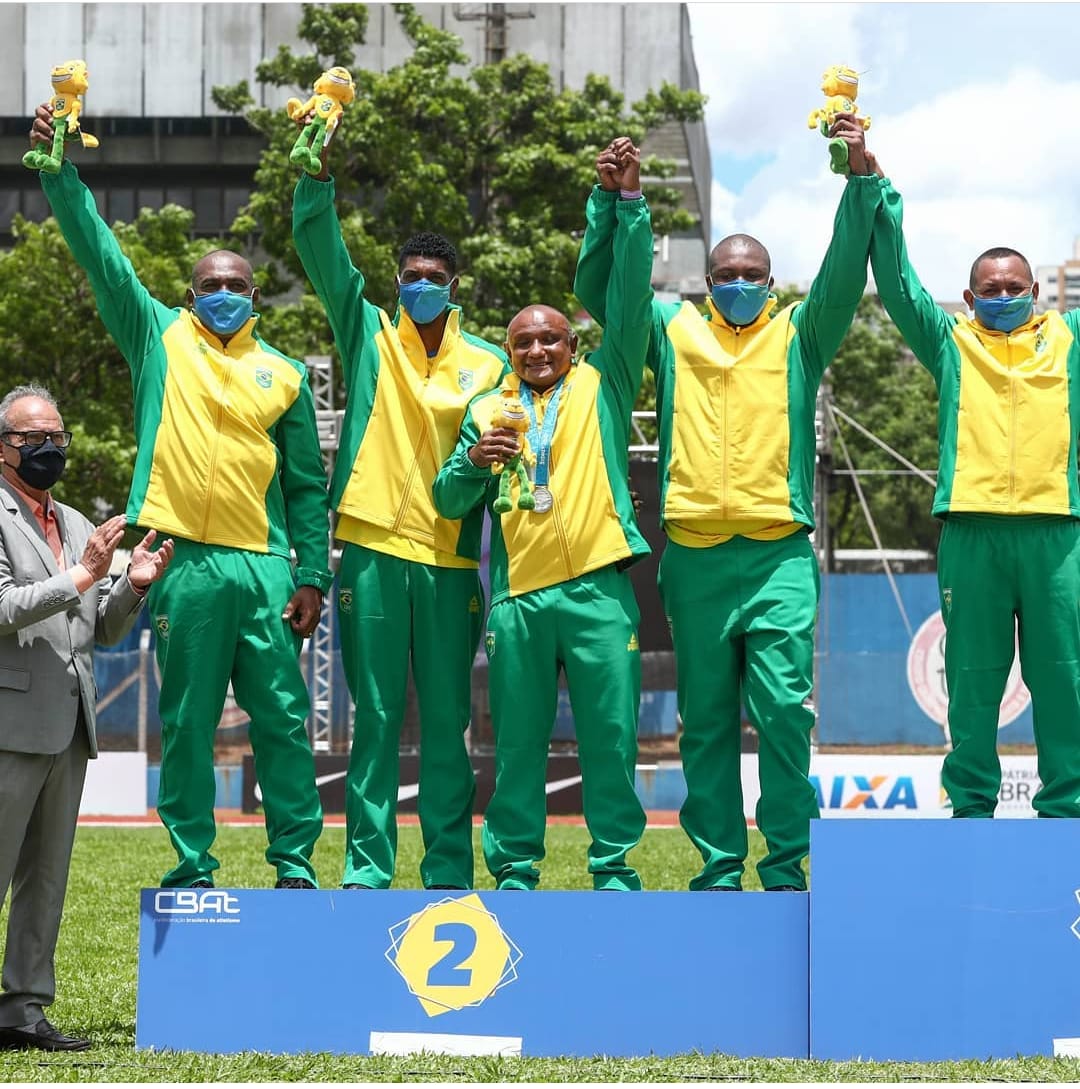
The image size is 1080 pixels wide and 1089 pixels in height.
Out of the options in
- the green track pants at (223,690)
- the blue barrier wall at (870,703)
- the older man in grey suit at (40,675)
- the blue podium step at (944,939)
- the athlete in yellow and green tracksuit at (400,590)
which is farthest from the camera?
the blue barrier wall at (870,703)

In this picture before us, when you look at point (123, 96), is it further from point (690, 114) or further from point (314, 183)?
point (314, 183)

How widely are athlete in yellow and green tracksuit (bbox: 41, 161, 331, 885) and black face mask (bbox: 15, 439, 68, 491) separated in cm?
28

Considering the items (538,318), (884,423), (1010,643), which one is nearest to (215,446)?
(538,318)

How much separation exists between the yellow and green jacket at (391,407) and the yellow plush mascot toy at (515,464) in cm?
29

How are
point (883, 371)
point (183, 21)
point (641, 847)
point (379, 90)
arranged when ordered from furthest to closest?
point (883, 371) < point (183, 21) < point (379, 90) < point (641, 847)

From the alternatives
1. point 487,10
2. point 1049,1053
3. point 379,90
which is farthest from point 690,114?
point 1049,1053

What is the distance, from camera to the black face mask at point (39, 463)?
5.74 meters

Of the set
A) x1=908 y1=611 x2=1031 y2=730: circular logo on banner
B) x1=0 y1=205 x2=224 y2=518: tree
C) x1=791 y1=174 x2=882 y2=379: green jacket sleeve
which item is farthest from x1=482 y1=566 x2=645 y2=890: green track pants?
x1=0 y1=205 x2=224 y2=518: tree

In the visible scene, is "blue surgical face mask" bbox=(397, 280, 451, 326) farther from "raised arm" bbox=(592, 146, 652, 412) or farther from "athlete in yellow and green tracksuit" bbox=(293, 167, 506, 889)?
"raised arm" bbox=(592, 146, 652, 412)

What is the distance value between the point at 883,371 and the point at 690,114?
545 inches

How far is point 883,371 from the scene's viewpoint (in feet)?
120

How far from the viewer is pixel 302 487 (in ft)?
20.4

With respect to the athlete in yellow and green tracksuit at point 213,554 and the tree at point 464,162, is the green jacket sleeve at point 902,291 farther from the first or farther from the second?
the tree at point 464,162

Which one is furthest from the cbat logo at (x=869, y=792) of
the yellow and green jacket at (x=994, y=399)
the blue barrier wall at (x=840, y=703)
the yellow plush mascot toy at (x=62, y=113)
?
the yellow plush mascot toy at (x=62, y=113)
